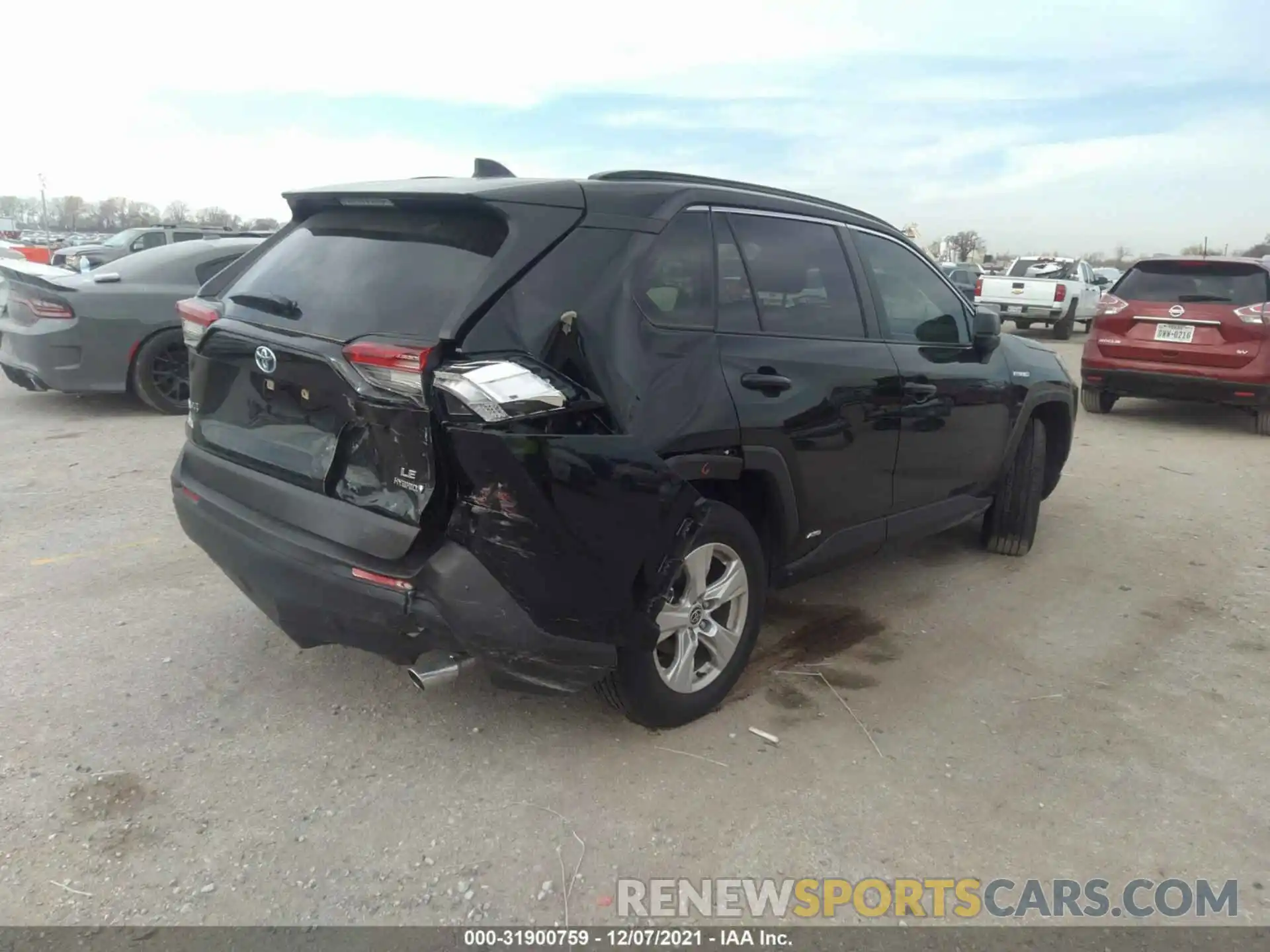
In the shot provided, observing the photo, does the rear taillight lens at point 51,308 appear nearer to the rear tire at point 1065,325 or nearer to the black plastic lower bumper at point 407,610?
the black plastic lower bumper at point 407,610

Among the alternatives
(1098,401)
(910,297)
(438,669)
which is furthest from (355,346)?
(1098,401)

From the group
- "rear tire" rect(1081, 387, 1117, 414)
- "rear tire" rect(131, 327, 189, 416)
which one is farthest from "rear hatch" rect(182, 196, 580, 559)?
"rear tire" rect(1081, 387, 1117, 414)

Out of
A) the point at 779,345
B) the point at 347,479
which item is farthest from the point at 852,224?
the point at 347,479

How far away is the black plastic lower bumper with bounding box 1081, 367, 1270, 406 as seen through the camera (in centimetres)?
900

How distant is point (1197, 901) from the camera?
2.58 metres

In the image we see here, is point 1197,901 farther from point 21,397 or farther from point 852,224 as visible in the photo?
point 21,397

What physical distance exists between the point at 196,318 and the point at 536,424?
61.9 inches

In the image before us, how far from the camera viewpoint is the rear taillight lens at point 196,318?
3.34 meters

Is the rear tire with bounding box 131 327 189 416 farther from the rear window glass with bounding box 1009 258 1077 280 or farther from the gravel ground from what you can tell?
the rear window glass with bounding box 1009 258 1077 280

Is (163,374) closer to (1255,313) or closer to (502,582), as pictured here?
(502,582)

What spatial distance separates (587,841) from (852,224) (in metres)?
2.81

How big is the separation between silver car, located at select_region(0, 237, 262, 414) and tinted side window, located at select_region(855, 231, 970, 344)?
584cm

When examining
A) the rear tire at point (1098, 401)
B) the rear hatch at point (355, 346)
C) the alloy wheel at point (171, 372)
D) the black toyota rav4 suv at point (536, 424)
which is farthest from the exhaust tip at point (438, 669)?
the rear tire at point (1098, 401)

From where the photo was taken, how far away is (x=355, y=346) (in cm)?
270
